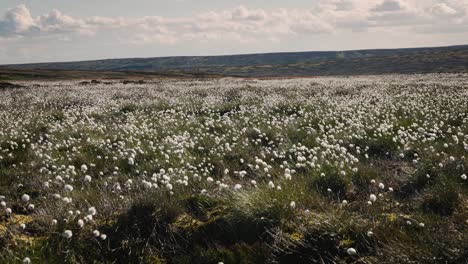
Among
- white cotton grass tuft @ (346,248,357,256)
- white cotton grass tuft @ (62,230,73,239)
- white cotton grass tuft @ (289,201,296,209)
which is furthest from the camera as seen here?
white cotton grass tuft @ (289,201,296,209)

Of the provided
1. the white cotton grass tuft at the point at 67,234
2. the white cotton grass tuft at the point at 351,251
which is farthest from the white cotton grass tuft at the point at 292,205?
the white cotton grass tuft at the point at 67,234

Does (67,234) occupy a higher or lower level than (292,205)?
lower

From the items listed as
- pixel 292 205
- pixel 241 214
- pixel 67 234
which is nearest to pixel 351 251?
pixel 292 205

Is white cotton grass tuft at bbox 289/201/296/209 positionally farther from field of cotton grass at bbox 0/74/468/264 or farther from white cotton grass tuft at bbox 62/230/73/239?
white cotton grass tuft at bbox 62/230/73/239

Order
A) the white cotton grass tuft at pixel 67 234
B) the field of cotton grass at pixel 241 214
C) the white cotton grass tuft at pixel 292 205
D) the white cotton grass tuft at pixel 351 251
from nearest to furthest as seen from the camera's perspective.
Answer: the white cotton grass tuft at pixel 351 251 < the field of cotton grass at pixel 241 214 < the white cotton grass tuft at pixel 67 234 < the white cotton grass tuft at pixel 292 205

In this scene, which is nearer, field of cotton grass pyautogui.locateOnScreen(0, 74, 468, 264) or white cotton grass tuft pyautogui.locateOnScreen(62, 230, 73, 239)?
field of cotton grass pyautogui.locateOnScreen(0, 74, 468, 264)

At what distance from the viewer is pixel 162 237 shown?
5152mm

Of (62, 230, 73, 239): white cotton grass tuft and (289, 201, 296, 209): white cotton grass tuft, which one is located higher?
(289, 201, 296, 209): white cotton grass tuft

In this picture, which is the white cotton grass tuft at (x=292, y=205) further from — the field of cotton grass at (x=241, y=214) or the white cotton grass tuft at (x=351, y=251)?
the white cotton grass tuft at (x=351, y=251)

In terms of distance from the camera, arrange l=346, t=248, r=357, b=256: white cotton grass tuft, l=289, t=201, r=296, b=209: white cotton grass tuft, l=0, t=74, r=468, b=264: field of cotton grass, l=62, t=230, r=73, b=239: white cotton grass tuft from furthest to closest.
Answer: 1. l=289, t=201, r=296, b=209: white cotton grass tuft
2. l=62, t=230, r=73, b=239: white cotton grass tuft
3. l=0, t=74, r=468, b=264: field of cotton grass
4. l=346, t=248, r=357, b=256: white cotton grass tuft

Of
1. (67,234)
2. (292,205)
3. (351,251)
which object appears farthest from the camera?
(292,205)

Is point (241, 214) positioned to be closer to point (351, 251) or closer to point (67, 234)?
point (351, 251)

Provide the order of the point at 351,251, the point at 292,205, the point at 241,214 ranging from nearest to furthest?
the point at 351,251 < the point at 292,205 < the point at 241,214

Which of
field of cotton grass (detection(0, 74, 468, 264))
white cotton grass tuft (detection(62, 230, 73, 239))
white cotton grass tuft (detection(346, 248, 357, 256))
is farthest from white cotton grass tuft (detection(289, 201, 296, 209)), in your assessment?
white cotton grass tuft (detection(62, 230, 73, 239))
